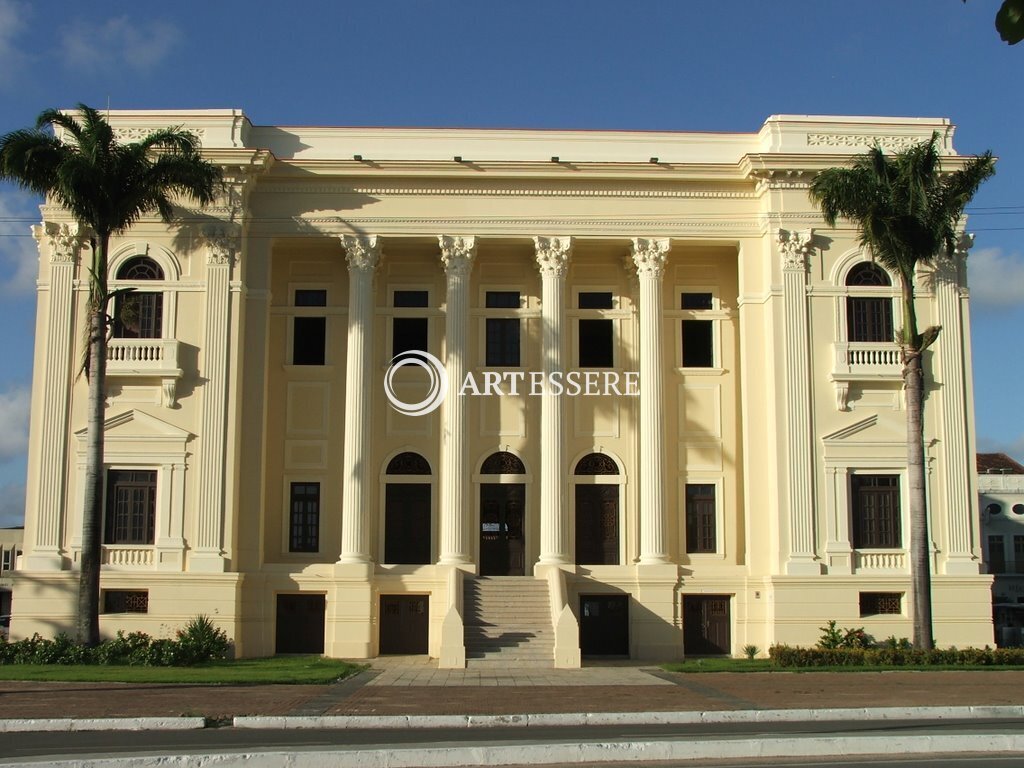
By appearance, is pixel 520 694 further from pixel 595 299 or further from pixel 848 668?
pixel 595 299

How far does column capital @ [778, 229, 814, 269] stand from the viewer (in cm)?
3412

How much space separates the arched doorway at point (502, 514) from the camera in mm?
35875

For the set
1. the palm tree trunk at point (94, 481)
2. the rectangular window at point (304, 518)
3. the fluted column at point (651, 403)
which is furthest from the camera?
the rectangular window at point (304, 518)

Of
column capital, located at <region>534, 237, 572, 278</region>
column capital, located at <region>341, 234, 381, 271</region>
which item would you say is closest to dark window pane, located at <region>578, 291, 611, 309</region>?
column capital, located at <region>534, 237, 572, 278</region>

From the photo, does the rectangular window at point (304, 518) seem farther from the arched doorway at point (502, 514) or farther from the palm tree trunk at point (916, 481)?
the palm tree trunk at point (916, 481)

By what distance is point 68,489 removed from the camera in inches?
1296

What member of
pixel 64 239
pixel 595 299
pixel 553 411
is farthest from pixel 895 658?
pixel 64 239

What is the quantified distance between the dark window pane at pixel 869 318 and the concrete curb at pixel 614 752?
2013 centimetres

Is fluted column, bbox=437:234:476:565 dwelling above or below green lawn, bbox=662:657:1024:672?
above

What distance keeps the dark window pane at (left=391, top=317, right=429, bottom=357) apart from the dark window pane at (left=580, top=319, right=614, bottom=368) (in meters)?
4.69

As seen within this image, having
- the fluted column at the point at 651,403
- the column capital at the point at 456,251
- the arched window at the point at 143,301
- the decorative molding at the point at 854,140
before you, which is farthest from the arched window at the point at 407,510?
the decorative molding at the point at 854,140

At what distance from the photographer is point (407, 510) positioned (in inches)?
1417

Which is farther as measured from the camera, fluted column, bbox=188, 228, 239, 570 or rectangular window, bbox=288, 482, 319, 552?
rectangular window, bbox=288, 482, 319, 552

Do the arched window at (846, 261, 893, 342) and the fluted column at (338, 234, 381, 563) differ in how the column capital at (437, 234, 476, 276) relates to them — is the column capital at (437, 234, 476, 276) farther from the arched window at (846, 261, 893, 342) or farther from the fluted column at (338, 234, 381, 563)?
the arched window at (846, 261, 893, 342)
